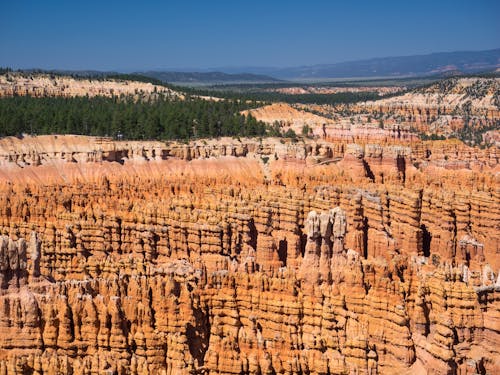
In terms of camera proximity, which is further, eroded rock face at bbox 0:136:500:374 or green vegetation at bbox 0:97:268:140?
green vegetation at bbox 0:97:268:140

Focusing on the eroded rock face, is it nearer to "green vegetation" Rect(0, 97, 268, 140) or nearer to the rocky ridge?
"green vegetation" Rect(0, 97, 268, 140)

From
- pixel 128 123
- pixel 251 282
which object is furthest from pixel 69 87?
pixel 251 282

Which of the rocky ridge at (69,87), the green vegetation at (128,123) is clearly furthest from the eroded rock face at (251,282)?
the rocky ridge at (69,87)

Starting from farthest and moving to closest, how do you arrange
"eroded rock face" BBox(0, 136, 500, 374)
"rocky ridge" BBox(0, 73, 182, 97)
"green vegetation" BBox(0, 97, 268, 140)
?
"rocky ridge" BBox(0, 73, 182, 97)
"green vegetation" BBox(0, 97, 268, 140)
"eroded rock face" BBox(0, 136, 500, 374)

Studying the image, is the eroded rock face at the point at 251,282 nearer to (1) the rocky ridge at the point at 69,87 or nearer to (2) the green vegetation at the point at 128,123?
(2) the green vegetation at the point at 128,123

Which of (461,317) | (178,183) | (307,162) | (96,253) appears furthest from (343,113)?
(461,317)

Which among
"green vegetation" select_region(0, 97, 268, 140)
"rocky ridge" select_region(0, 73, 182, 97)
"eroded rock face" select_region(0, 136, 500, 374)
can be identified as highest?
"rocky ridge" select_region(0, 73, 182, 97)

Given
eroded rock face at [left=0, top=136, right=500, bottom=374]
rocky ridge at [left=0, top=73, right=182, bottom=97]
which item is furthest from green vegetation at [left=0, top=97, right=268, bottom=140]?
rocky ridge at [left=0, top=73, right=182, bottom=97]

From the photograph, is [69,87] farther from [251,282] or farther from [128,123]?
[251,282]

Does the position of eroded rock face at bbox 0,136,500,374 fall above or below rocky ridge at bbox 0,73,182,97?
below
